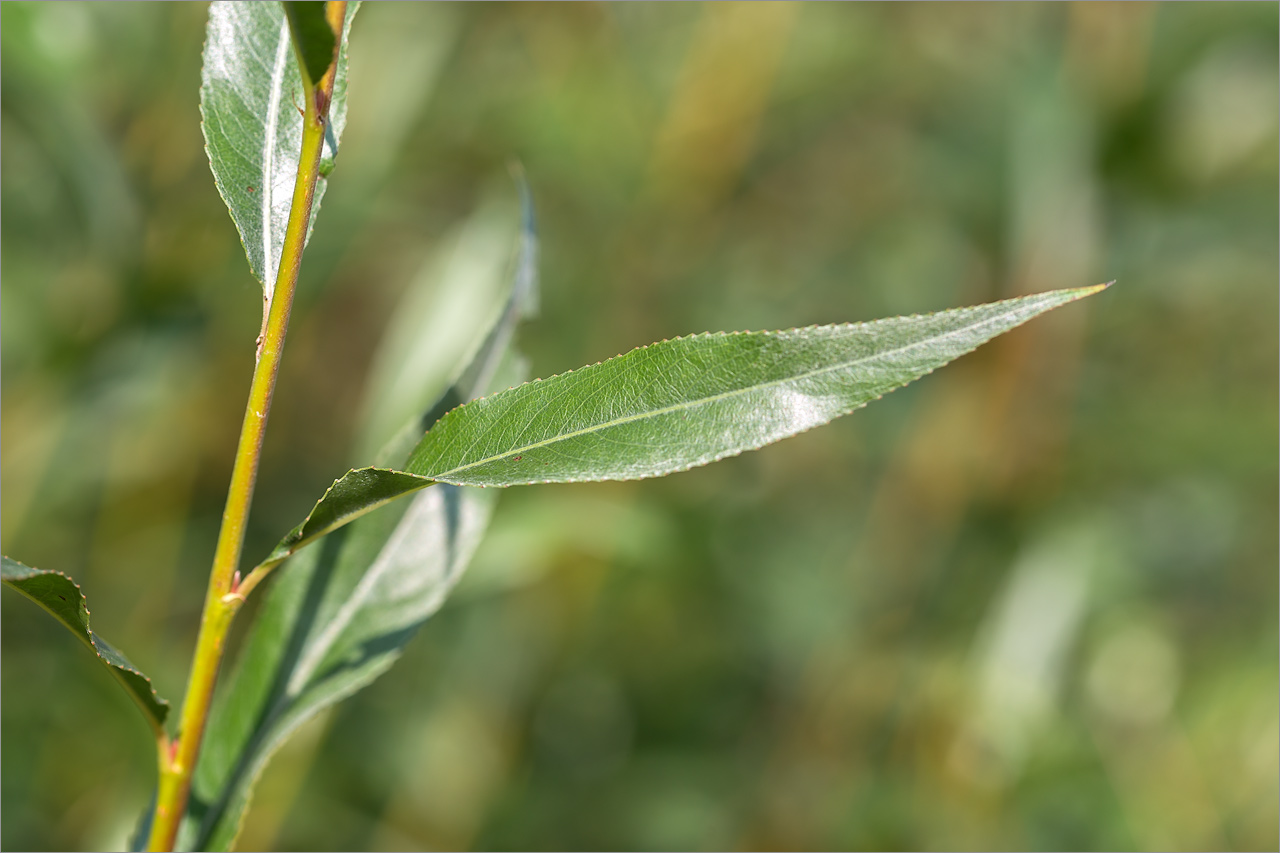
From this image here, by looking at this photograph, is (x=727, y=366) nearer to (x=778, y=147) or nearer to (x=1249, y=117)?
(x=1249, y=117)

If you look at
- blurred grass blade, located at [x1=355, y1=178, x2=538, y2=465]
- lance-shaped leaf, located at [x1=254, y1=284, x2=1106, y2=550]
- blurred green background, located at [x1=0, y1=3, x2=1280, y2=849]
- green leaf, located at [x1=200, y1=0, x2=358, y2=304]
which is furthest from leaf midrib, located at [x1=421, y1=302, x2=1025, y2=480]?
blurred green background, located at [x1=0, y1=3, x2=1280, y2=849]

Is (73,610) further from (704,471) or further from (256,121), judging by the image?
(704,471)

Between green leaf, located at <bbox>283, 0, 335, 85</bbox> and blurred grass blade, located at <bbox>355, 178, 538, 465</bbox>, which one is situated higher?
green leaf, located at <bbox>283, 0, 335, 85</bbox>

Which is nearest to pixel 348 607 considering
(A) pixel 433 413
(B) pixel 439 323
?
(A) pixel 433 413

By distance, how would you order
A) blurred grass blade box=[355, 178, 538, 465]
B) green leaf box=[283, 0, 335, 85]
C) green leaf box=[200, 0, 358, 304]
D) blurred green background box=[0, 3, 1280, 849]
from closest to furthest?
green leaf box=[283, 0, 335, 85], green leaf box=[200, 0, 358, 304], blurred grass blade box=[355, 178, 538, 465], blurred green background box=[0, 3, 1280, 849]

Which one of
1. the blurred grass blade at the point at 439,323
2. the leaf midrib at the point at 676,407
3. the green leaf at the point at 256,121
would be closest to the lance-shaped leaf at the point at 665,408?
the leaf midrib at the point at 676,407

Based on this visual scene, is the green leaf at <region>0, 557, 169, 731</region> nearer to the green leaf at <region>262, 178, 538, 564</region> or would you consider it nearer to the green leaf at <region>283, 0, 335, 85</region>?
the green leaf at <region>262, 178, 538, 564</region>

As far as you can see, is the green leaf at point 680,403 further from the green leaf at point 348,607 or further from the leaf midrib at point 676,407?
the green leaf at point 348,607

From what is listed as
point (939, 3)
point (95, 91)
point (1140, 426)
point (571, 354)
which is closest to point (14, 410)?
point (95, 91)
